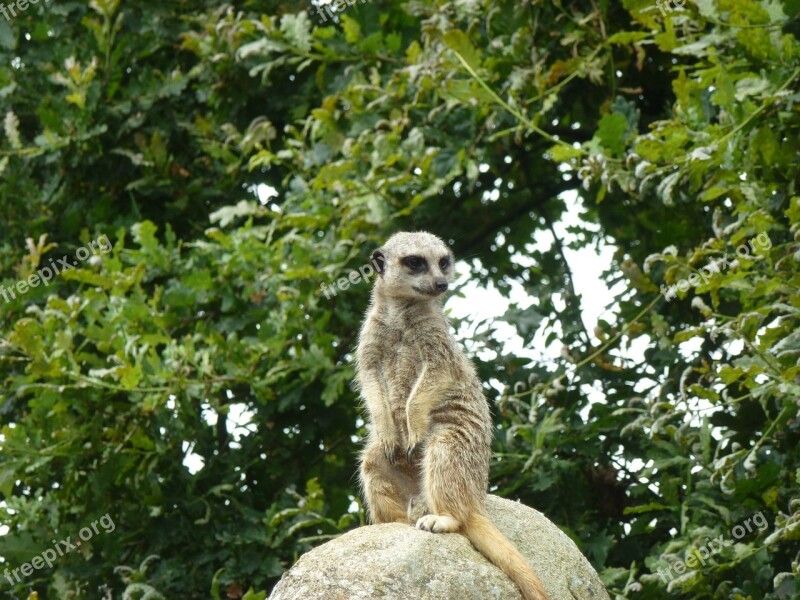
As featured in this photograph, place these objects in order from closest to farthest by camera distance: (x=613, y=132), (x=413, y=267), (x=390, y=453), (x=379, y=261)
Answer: (x=390, y=453)
(x=413, y=267)
(x=379, y=261)
(x=613, y=132)

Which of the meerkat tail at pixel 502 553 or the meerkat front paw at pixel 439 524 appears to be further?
the meerkat front paw at pixel 439 524

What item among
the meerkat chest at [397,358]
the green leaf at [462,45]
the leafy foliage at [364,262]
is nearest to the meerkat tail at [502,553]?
the meerkat chest at [397,358]

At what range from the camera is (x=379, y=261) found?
20.6 feet

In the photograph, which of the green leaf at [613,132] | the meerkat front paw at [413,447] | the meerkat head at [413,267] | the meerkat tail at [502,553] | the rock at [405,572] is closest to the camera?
the rock at [405,572]

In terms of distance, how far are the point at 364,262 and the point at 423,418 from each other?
2.56 meters

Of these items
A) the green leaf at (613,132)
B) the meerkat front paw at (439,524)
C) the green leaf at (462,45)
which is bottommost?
the meerkat front paw at (439,524)

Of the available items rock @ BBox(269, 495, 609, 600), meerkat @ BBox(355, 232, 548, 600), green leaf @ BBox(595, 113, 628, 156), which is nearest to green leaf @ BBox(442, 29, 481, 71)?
green leaf @ BBox(595, 113, 628, 156)

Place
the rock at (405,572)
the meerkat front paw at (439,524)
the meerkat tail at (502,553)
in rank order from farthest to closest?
the meerkat front paw at (439,524)
the meerkat tail at (502,553)
the rock at (405,572)

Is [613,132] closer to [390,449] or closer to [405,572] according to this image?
[390,449]

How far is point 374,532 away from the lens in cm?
468

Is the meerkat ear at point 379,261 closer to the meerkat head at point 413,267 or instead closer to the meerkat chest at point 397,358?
the meerkat head at point 413,267

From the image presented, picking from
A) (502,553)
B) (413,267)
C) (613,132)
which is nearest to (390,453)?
(502,553)

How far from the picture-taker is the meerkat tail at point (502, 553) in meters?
4.61

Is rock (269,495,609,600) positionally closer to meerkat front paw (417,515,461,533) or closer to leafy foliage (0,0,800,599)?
meerkat front paw (417,515,461,533)
